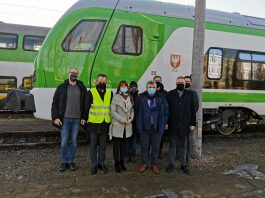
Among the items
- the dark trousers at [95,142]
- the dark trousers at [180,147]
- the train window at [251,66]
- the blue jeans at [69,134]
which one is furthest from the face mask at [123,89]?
the train window at [251,66]

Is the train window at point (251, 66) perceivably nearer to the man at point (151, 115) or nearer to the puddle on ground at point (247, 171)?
the puddle on ground at point (247, 171)

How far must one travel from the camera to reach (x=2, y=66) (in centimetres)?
1391

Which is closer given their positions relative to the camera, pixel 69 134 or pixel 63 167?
pixel 63 167

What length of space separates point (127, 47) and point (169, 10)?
1.67 m

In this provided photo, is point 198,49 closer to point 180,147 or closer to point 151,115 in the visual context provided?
point 151,115

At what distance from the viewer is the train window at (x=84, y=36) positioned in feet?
24.0

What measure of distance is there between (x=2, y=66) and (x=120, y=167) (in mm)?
10370

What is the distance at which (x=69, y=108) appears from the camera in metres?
5.59

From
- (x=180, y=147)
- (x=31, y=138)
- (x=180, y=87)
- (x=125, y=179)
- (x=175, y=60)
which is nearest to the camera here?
(x=125, y=179)

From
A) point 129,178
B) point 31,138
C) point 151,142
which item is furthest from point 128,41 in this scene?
point 31,138

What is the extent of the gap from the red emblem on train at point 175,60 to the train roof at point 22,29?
346 inches

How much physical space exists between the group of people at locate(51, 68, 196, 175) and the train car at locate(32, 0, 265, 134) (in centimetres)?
169

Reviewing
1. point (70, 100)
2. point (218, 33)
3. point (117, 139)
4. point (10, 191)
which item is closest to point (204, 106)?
point (218, 33)

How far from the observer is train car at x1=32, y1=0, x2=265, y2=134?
733 cm
